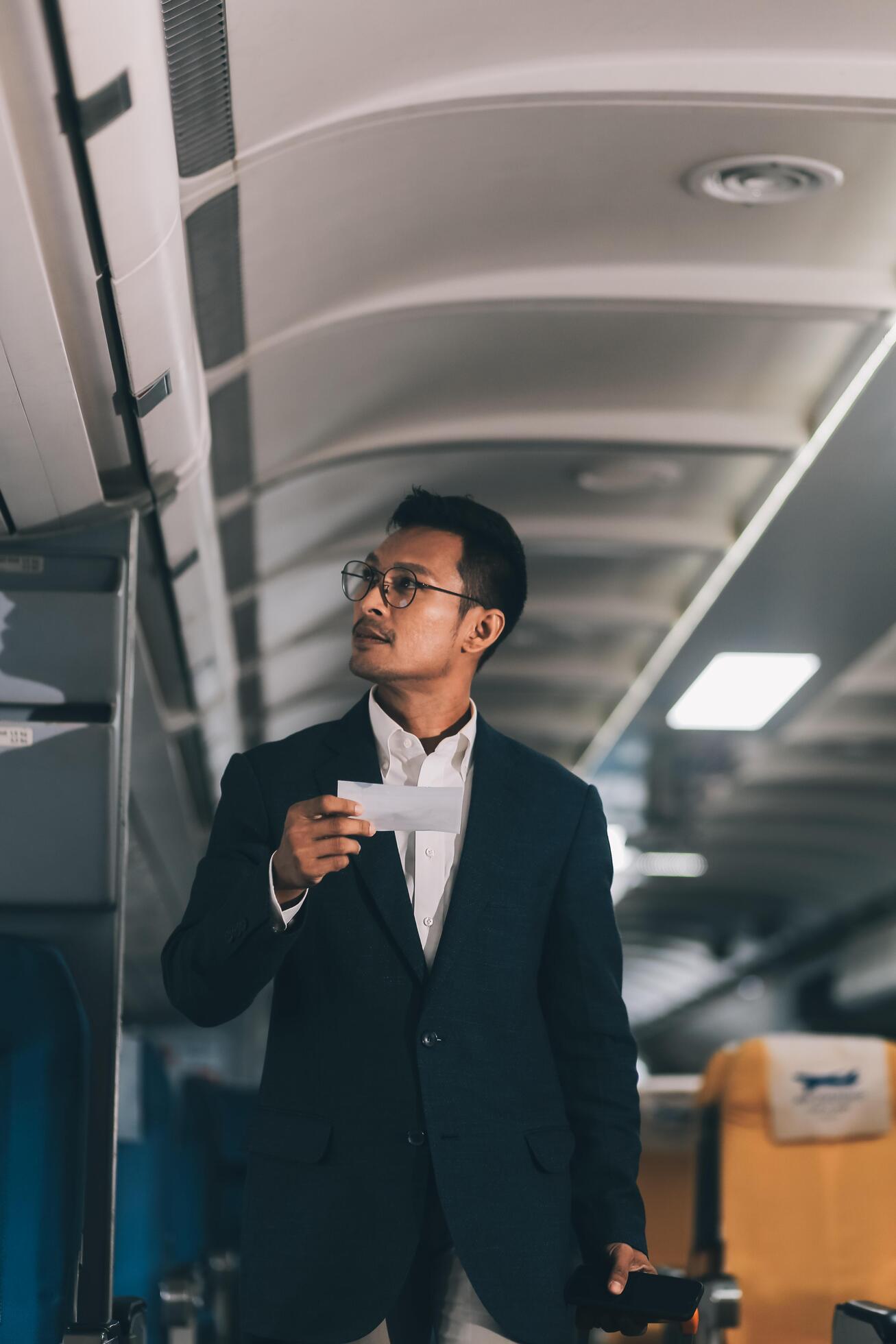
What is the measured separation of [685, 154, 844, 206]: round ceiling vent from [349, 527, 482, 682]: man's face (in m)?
1.65

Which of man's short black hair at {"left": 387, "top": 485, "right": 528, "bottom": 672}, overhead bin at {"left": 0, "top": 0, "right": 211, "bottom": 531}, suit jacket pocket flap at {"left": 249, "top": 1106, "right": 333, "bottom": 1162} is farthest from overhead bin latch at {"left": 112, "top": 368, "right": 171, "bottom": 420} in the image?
suit jacket pocket flap at {"left": 249, "top": 1106, "right": 333, "bottom": 1162}

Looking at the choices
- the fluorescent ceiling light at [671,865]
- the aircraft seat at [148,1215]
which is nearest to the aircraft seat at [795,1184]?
the aircraft seat at [148,1215]

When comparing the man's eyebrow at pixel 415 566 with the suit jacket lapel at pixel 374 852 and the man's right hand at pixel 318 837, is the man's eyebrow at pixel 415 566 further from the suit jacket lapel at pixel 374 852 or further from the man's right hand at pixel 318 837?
the man's right hand at pixel 318 837

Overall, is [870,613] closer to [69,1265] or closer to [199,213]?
[199,213]

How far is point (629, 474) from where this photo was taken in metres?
5.57

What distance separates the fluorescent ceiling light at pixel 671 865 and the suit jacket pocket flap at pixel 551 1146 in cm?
1010

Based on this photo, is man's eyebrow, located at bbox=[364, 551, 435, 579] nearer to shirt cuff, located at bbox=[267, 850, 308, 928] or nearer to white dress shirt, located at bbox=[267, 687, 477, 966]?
white dress shirt, located at bbox=[267, 687, 477, 966]

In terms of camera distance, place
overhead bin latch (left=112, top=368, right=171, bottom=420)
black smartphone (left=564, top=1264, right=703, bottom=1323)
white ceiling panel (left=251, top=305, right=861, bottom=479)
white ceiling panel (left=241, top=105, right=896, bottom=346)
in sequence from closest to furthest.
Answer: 1. black smartphone (left=564, top=1264, right=703, bottom=1323)
2. overhead bin latch (left=112, top=368, right=171, bottom=420)
3. white ceiling panel (left=241, top=105, right=896, bottom=346)
4. white ceiling panel (left=251, top=305, right=861, bottom=479)

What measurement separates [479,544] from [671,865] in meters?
10.6

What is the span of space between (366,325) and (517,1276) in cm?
277

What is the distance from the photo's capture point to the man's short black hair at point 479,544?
99.7 inches

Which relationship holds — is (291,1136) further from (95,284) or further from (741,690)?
(741,690)

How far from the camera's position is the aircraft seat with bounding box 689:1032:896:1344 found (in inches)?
167

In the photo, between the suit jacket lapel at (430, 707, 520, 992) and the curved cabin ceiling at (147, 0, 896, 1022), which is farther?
the curved cabin ceiling at (147, 0, 896, 1022)
